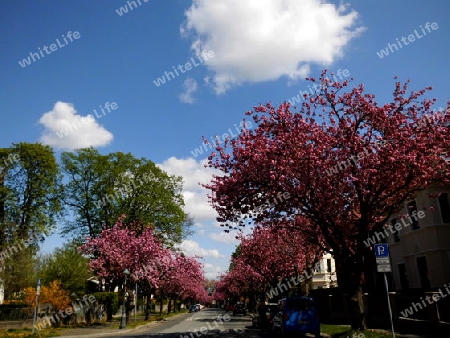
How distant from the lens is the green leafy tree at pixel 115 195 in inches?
1507

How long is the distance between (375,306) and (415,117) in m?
11.6

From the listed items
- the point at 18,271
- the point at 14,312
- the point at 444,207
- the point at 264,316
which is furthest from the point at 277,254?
the point at 18,271

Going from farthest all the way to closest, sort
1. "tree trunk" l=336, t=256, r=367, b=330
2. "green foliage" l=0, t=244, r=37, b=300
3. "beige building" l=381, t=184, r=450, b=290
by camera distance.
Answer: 1. "green foliage" l=0, t=244, r=37, b=300
2. "beige building" l=381, t=184, r=450, b=290
3. "tree trunk" l=336, t=256, r=367, b=330

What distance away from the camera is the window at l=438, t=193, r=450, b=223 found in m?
20.3

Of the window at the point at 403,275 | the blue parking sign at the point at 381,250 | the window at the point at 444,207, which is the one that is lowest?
the window at the point at 403,275

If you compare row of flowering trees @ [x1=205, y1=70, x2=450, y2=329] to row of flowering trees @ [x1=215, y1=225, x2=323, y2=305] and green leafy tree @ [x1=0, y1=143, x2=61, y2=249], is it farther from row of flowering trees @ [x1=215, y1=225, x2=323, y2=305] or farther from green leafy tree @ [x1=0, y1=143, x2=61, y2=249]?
green leafy tree @ [x1=0, y1=143, x2=61, y2=249]

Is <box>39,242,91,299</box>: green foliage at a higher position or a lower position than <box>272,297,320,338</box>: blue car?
higher

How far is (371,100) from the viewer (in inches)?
587

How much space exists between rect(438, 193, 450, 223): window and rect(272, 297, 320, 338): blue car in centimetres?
933

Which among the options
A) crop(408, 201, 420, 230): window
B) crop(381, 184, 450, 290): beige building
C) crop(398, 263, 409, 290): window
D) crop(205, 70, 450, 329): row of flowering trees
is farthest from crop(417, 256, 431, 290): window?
crop(205, 70, 450, 329): row of flowering trees

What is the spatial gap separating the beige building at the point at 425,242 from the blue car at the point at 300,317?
661 cm

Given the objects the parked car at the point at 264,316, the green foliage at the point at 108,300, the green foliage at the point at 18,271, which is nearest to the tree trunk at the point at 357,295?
the parked car at the point at 264,316

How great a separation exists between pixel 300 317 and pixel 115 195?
86.6 feet

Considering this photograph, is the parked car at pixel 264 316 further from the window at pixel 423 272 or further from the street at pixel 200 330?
the window at pixel 423 272
